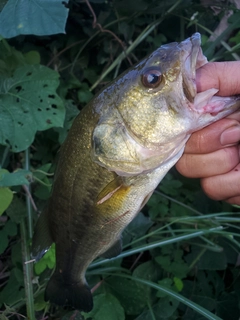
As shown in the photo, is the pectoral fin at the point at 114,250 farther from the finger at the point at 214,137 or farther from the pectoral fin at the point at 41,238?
the finger at the point at 214,137

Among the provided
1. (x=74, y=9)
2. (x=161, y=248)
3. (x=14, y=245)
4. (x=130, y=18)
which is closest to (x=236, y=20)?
(x=130, y=18)

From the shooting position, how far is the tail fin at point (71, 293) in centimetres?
160

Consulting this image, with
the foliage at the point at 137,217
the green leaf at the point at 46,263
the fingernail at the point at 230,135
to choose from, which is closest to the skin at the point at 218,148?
the fingernail at the point at 230,135

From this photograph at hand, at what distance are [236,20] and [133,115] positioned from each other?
117 centimetres

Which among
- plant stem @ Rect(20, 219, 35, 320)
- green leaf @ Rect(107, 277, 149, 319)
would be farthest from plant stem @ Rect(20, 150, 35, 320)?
green leaf @ Rect(107, 277, 149, 319)

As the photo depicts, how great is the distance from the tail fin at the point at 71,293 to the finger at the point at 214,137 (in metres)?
0.76

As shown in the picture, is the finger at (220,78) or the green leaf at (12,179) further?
the green leaf at (12,179)

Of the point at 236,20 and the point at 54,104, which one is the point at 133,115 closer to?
the point at 54,104

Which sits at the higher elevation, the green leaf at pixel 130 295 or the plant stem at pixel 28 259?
the plant stem at pixel 28 259

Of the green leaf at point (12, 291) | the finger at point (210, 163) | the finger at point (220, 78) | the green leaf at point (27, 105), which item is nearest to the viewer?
the finger at point (220, 78)

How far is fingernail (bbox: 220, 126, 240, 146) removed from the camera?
1.28 m

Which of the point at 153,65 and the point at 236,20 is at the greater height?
the point at 153,65

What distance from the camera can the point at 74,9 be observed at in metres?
2.37

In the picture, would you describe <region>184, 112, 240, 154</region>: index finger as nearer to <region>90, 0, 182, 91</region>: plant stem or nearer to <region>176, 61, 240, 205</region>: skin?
<region>176, 61, 240, 205</region>: skin
